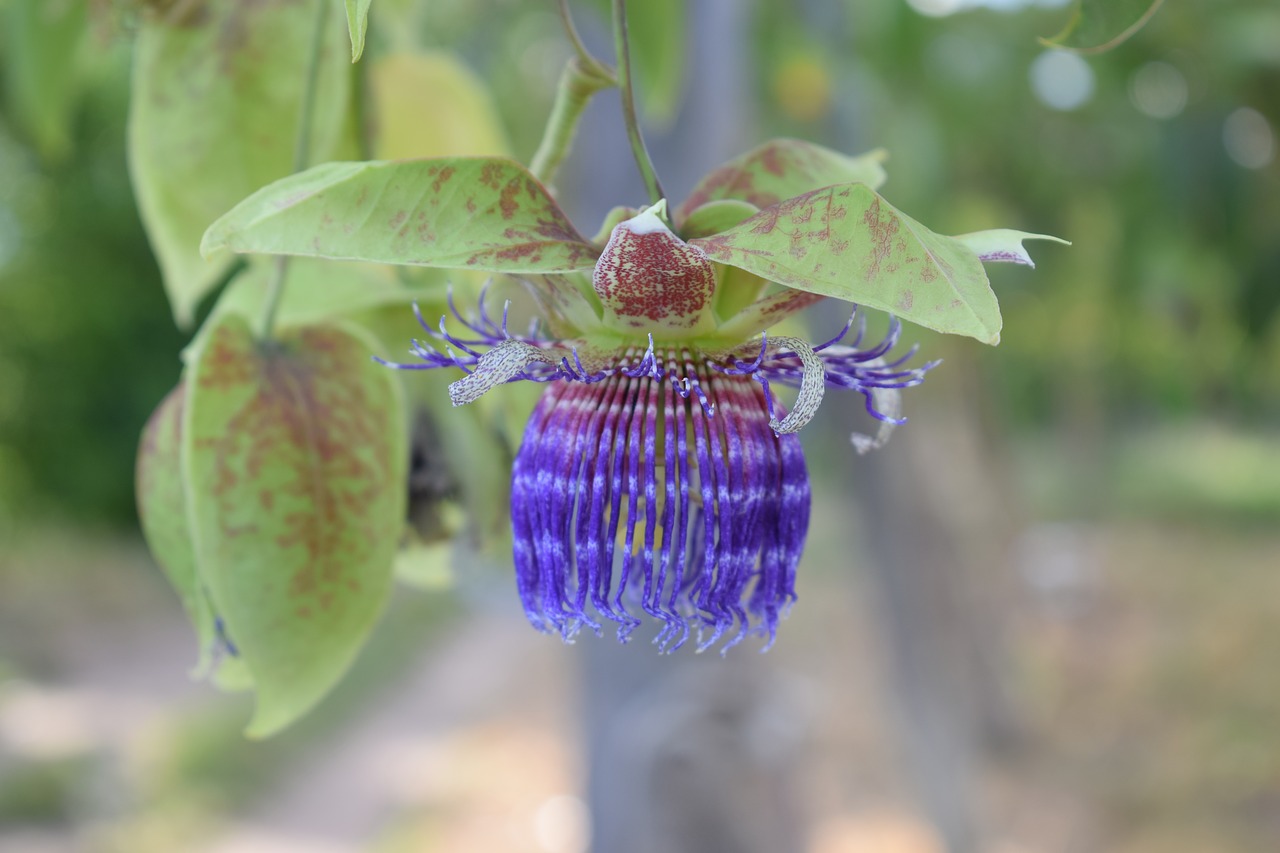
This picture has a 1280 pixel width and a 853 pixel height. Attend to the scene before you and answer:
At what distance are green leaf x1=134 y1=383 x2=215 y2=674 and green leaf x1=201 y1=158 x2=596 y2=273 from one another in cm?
33

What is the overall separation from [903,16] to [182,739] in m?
6.70

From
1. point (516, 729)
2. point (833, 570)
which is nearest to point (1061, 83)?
point (516, 729)

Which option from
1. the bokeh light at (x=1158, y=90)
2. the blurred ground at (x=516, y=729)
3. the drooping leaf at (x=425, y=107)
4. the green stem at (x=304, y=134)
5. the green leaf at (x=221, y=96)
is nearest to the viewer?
the green stem at (x=304, y=134)

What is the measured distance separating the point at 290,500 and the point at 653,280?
13.6 inches

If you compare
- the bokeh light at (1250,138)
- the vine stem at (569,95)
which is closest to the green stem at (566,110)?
the vine stem at (569,95)

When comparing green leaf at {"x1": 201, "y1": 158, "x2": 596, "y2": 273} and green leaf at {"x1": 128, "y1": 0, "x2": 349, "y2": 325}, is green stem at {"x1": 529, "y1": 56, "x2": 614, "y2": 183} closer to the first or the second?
green leaf at {"x1": 201, "y1": 158, "x2": 596, "y2": 273}

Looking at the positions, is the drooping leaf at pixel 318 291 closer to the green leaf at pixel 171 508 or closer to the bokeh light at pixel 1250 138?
the green leaf at pixel 171 508

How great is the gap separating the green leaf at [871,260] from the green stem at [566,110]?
7.3 inches

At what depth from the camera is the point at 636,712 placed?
7.73 ft

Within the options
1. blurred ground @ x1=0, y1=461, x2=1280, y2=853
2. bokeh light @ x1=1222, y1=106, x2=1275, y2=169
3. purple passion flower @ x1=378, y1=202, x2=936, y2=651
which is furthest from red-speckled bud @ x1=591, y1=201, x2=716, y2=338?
blurred ground @ x1=0, y1=461, x2=1280, y2=853

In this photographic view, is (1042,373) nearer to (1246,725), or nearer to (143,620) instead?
(1246,725)

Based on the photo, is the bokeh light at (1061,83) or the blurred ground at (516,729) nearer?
the bokeh light at (1061,83)

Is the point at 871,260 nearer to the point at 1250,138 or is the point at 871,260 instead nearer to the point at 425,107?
the point at 425,107

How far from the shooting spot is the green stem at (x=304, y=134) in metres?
0.85
